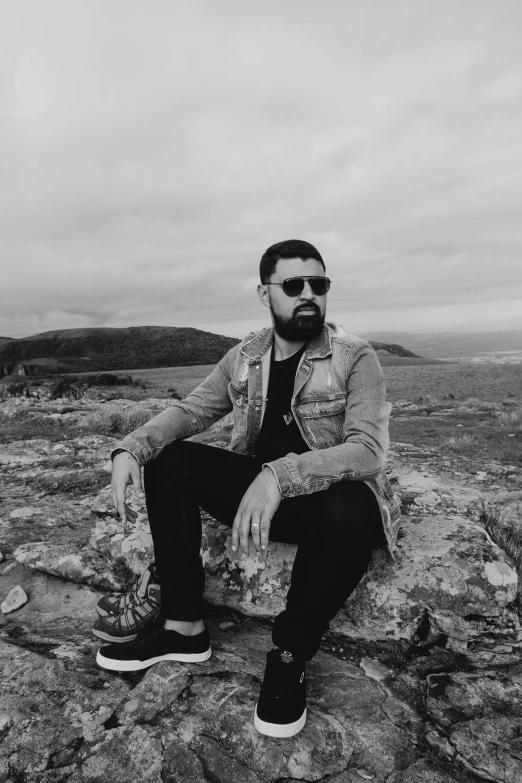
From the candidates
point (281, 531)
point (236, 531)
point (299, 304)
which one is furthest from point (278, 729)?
point (299, 304)

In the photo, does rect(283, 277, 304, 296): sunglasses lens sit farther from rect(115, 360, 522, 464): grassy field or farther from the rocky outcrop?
rect(115, 360, 522, 464): grassy field

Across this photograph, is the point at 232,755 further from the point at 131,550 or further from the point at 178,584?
the point at 131,550

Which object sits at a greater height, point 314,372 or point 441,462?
point 314,372

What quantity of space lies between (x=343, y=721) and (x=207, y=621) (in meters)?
1.20

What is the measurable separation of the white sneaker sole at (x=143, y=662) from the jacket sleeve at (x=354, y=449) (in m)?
1.03

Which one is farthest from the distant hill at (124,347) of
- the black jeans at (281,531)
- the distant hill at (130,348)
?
the black jeans at (281,531)

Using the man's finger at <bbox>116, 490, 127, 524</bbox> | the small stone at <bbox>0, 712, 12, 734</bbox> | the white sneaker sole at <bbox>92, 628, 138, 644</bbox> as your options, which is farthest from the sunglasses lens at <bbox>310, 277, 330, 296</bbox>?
the small stone at <bbox>0, 712, 12, 734</bbox>

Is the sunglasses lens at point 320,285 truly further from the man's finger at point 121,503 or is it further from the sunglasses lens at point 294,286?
the man's finger at point 121,503

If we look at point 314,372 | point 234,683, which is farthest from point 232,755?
point 314,372

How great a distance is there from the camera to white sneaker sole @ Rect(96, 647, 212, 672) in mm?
2539

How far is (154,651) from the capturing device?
259cm

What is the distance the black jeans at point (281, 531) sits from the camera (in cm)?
242

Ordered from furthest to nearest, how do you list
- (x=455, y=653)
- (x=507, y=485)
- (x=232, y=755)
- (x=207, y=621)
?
1. (x=507, y=485)
2. (x=207, y=621)
3. (x=455, y=653)
4. (x=232, y=755)

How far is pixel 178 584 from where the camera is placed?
2744 millimetres
